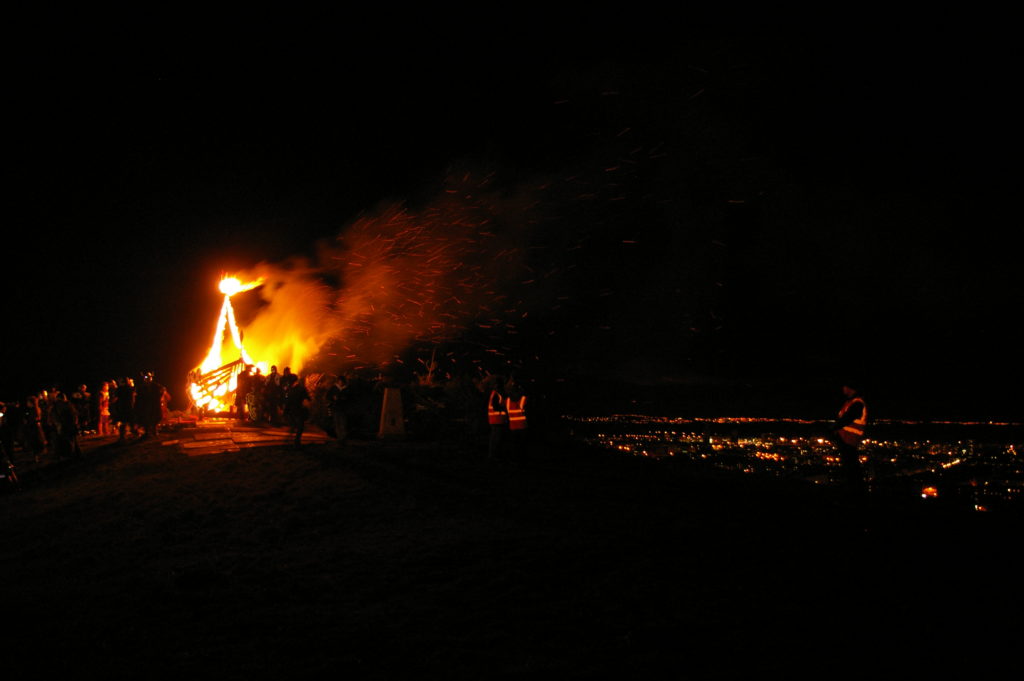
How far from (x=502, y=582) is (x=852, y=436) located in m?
6.06

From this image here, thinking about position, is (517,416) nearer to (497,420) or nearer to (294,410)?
(497,420)

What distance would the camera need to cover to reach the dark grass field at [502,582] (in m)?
4.00

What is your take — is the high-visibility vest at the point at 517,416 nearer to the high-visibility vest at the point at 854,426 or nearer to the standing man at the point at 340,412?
the standing man at the point at 340,412

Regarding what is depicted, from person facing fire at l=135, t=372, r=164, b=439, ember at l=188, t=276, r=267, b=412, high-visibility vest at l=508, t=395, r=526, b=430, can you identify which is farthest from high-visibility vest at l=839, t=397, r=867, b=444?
ember at l=188, t=276, r=267, b=412

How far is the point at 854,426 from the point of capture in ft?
30.5

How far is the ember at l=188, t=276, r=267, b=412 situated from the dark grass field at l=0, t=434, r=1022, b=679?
13.1m

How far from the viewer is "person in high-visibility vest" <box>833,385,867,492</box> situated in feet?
29.9

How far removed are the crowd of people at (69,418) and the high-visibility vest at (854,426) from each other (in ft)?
40.8

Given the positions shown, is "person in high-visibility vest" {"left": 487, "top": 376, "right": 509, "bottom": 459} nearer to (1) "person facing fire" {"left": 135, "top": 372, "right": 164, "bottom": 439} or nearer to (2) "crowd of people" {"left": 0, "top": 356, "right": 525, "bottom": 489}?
(2) "crowd of people" {"left": 0, "top": 356, "right": 525, "bottom": 489}

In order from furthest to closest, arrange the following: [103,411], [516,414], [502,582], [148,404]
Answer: [103,411] → [148,404] → [516,414] → [502,582]

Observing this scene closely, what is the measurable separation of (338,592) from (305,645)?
1.03m

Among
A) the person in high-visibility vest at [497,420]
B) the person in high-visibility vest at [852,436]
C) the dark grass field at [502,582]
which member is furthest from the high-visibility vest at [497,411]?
the person in high-visibility vest at [852,436]

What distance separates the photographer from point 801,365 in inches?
1923

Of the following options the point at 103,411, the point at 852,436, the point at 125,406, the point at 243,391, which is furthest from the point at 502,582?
the point at 103,411
